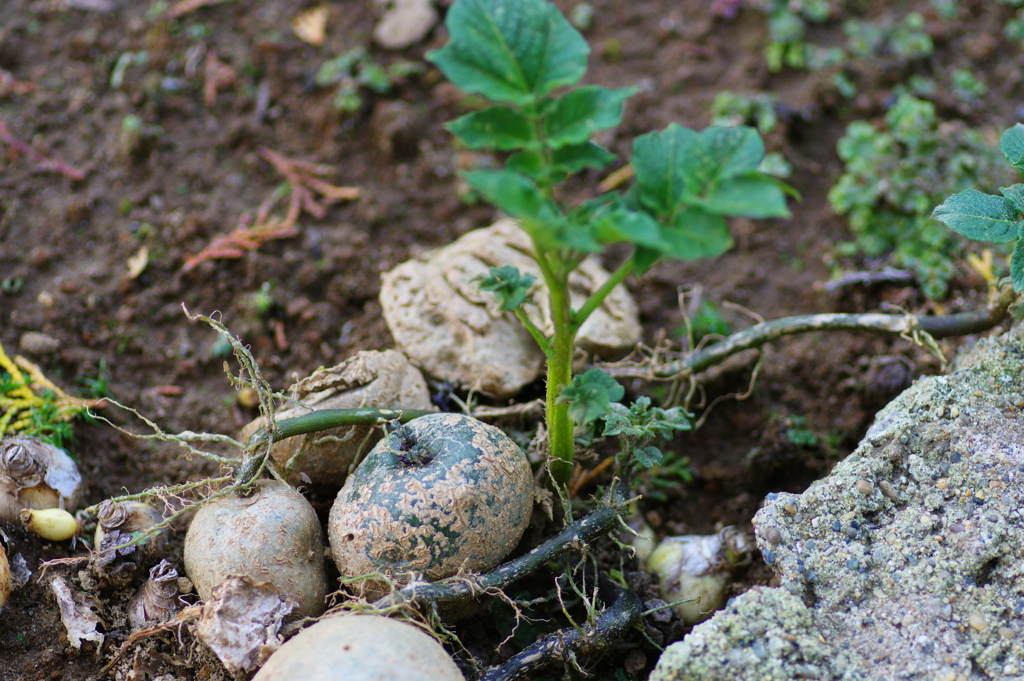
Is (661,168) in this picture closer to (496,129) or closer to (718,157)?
(718,157)

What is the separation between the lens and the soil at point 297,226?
3139mm

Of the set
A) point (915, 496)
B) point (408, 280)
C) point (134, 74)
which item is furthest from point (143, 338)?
point (915, 496)

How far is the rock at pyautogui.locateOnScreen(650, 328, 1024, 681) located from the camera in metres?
2.04

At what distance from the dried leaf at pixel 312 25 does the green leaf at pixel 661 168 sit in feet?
11.0

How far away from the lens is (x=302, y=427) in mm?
2561

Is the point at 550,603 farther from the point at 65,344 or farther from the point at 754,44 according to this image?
the point at 754,44

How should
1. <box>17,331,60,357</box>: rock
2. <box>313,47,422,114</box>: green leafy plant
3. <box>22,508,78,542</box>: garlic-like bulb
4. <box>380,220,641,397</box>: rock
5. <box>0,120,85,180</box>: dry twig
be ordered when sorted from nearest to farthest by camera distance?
<box>22,508,78,542</box>: garlic-like bulb
<box>380,220,641,397</box>: rock
<box>17,331,60,357</box>: rock
<box>0,120,85,180</box>: dry twig
<box>313,47,422,114</box>: green leafy plant

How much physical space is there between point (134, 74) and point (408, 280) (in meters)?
2.45

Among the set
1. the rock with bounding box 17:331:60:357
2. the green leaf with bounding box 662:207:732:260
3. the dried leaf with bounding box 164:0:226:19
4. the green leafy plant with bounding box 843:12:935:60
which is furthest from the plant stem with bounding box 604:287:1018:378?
the dried leaf with bounding box 164:0:226:19

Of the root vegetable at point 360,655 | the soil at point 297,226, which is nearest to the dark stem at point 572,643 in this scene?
the soil at point 297,226

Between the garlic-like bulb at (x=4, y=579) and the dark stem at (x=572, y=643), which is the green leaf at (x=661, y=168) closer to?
the dark stem at (x=572, y=643)

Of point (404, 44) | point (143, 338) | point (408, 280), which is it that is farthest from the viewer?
point (404, 44)

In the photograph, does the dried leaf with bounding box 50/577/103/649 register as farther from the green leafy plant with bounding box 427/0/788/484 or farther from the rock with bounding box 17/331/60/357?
the green leafy plant with bounding box 427/0/788/484

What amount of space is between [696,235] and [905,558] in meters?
1.24
